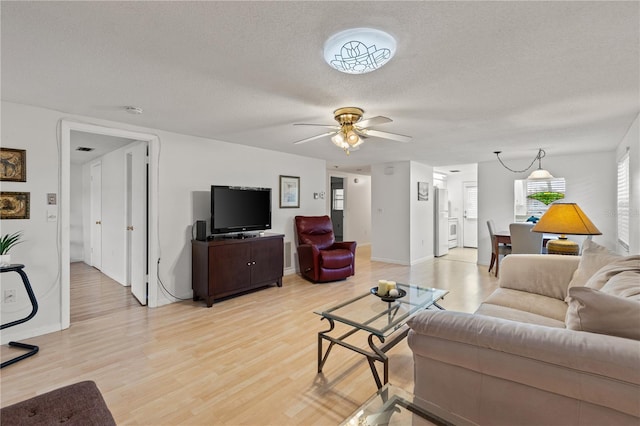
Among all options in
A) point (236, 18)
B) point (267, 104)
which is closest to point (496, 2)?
point (236, 18)

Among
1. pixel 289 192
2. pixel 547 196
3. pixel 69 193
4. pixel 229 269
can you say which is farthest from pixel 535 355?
pixel 547 196

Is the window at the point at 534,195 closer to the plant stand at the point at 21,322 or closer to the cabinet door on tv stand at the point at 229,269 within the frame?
the cabinet door on tv stand at the point at 229,269

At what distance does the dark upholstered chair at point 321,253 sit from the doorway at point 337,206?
2.96 metres

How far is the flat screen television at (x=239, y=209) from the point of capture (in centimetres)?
401

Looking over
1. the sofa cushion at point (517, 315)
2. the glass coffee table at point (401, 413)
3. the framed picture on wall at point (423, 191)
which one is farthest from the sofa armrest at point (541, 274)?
the framed picture on wall at point (423, 191)

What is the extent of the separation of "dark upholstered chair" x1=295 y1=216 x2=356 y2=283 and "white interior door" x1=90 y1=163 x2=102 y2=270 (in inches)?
148

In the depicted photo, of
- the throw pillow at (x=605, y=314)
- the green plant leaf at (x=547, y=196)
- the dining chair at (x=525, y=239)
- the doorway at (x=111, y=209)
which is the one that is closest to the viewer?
the throw pillow at (x=605, y=314)

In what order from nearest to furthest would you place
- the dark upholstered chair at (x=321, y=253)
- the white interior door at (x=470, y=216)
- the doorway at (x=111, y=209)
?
the doorway at (x=111, y=209) < the dark upholstered chair at (x=321, y=253) < the white interior door at (x=470, y=216)

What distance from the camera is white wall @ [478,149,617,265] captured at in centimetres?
502

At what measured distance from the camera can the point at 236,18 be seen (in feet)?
4.93

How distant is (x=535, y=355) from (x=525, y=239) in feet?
13.7

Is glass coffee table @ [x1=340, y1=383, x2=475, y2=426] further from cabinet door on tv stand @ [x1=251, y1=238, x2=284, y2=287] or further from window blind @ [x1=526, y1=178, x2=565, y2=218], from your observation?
window blind @ [x1=526, y1=178, x2=565, y2=218]

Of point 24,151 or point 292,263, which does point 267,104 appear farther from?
point 292,263

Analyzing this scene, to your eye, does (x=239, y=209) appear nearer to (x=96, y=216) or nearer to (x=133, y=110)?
(x=133, y=110)
